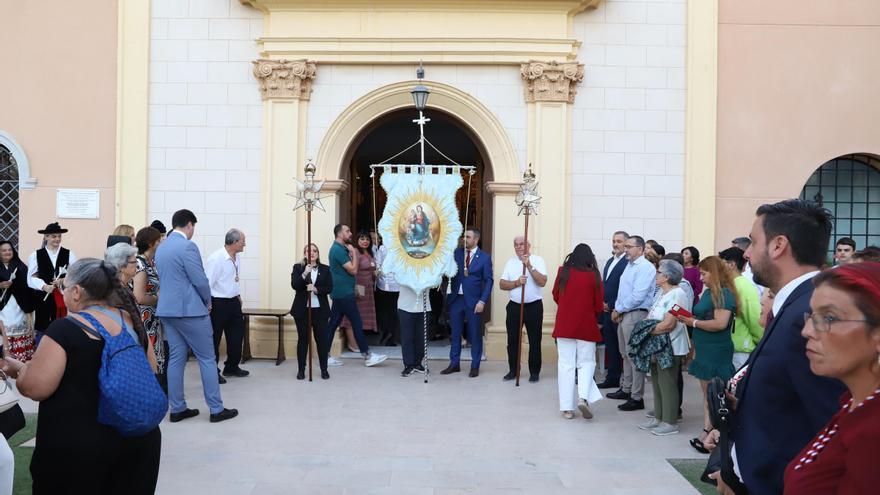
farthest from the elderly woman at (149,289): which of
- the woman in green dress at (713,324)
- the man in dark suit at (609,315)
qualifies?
the man in dark suit at (609,315)

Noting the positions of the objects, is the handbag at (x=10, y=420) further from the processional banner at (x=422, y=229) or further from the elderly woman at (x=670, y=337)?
the processional banner at (x=422, y=229)

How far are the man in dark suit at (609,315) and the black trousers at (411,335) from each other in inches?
91.3

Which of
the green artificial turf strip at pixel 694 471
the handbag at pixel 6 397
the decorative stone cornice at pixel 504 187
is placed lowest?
the green artificial turf strip at pixel 694 471

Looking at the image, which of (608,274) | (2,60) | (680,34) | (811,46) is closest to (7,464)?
(608,274)

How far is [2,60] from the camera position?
35.1 ft

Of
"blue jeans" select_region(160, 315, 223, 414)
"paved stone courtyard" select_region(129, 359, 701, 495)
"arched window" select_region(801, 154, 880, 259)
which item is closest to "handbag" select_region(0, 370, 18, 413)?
"paved stone courtyard" select_region(129, 359, 701, 495)

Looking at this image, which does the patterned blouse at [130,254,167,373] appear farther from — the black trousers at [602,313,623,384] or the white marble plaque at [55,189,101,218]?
the black trousers at [602,313,623,384]

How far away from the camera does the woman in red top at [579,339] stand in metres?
7.30

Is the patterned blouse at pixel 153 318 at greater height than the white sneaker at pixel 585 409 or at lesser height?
greater

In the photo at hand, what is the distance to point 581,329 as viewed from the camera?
731 cm

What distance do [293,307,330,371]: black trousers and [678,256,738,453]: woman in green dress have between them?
4.56m

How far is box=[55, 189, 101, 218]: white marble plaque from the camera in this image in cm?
1064

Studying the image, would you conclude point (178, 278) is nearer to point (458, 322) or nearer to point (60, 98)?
point (458, 322)

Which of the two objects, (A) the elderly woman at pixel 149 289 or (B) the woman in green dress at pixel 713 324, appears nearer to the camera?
(B) the woman in green dress at pixel 713 324
